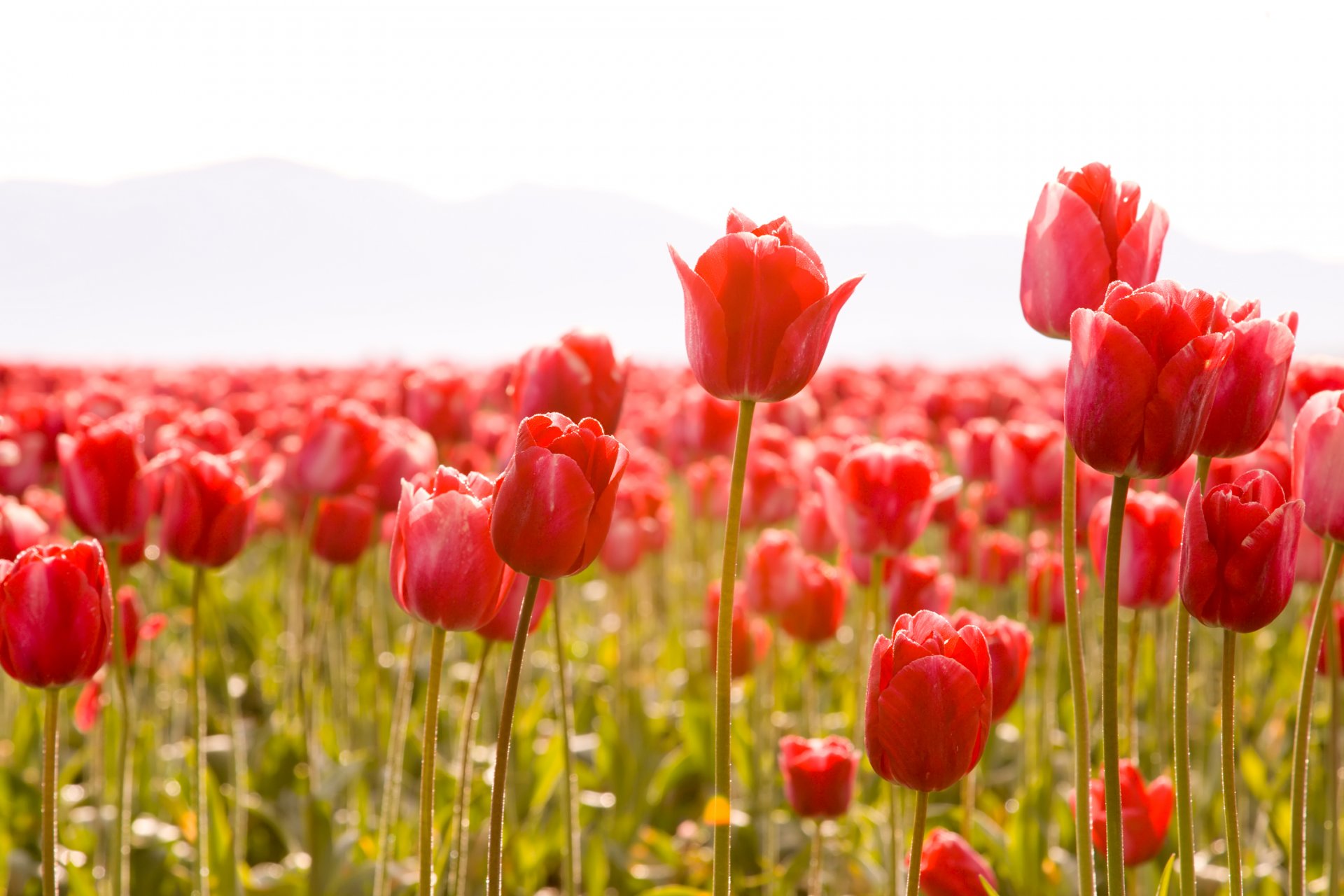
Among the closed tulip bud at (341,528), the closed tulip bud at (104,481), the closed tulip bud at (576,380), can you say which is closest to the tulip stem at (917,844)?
the closed tulip bud at (576,380)

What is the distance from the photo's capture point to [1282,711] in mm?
3619

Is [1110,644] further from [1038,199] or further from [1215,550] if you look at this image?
[1038,199]

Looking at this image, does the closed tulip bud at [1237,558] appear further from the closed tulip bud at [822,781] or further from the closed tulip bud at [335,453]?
the closed tulip bud at [335,453]

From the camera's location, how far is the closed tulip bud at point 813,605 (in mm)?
2686

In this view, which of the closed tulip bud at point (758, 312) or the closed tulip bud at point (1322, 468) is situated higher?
the closed tulip bud at point (758, 312)

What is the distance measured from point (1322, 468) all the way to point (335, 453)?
2044 mm

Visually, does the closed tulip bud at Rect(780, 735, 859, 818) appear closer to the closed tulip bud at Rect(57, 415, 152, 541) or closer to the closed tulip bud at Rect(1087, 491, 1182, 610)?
the closed tulip bud at Rect(1087, 491, 1182, 610)

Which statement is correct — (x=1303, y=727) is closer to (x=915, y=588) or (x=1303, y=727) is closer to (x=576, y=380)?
(x=915, y=588)

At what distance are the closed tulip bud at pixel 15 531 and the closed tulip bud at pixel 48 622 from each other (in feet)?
1.55

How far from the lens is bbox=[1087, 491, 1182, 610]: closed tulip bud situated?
1952 mm

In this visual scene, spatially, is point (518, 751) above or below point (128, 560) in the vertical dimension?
below

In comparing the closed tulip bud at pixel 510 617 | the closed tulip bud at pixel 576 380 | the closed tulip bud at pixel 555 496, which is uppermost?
the closed tulip bud at pixel 576 380

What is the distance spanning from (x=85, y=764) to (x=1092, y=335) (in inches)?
147

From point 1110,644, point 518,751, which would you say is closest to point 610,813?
point 518,751
